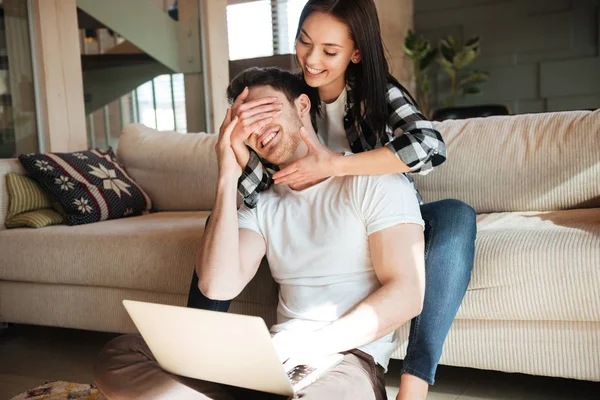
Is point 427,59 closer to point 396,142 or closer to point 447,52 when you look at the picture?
point 447,52

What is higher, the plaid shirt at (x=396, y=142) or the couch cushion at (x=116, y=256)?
the plaid shirt at (x=396, y=142)

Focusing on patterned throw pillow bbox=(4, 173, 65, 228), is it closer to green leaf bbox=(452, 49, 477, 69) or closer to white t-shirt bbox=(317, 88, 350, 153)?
white t-shirt bbox=(317, 88, 350, 153)

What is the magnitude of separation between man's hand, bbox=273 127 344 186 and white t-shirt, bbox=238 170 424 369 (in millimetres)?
46

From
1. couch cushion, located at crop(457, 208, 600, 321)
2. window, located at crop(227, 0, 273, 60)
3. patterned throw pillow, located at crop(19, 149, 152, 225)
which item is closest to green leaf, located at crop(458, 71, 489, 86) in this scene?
window, located at crop(227, 0, 273, 60)

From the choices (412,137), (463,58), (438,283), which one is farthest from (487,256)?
(463,58)

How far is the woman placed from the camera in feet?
4.35

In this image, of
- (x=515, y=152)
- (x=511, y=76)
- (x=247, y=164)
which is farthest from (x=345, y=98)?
(x=511, y=76)

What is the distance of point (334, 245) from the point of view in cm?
130

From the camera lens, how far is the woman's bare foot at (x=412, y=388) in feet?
4.11

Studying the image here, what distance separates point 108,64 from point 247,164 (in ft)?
11.0

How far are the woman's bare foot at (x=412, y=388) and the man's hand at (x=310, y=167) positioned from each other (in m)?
0.45

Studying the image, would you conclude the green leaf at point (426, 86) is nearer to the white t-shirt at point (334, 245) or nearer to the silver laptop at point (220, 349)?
the white t-shirt at point (334, 245)

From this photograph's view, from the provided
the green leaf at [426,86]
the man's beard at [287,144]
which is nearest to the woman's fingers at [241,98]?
the man's beard at [287,144]

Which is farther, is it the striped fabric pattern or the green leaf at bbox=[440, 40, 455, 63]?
the green leaf at bbox=[440, 40, 455, 63]
